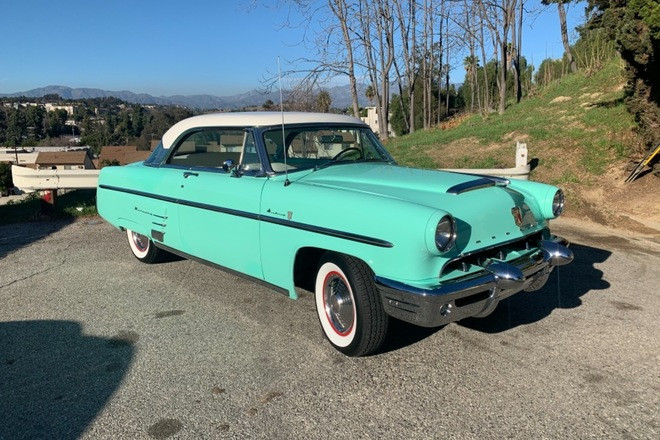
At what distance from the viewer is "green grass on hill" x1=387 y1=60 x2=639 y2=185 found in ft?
32.0

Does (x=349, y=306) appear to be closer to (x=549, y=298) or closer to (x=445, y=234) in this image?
(x=445, y=234)

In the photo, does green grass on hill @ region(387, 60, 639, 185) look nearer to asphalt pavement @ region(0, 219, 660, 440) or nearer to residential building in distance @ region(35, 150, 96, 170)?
asphalt pavement @ region(0, 219, 660, 440)

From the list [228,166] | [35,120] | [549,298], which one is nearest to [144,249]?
[228,166]

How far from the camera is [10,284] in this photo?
5125mm

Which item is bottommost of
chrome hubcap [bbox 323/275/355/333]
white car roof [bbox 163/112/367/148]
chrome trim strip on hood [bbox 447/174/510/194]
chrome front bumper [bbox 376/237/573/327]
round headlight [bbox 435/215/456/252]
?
chrome hubcap [bbox 323/275/355/333]

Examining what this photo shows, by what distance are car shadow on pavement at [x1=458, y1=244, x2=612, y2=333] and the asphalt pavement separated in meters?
0.02

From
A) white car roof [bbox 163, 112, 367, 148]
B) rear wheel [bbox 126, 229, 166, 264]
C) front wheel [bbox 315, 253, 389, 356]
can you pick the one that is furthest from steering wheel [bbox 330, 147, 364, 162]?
rear wheel [bbox 126, 229, 166, 264]

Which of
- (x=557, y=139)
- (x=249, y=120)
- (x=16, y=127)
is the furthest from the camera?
(x=16, y=127)

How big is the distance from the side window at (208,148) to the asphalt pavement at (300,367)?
1198mm

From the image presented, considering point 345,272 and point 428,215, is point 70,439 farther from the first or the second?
point 428,215

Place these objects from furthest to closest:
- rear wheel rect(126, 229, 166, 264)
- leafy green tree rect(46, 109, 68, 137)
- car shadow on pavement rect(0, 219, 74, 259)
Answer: leafy green tree rect(46, 109, 68, 137) < car shadow on pavement rect(0, 219, 74, 259) < rear wheel rect(126, 229, 166, 264)

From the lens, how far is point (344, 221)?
324 centimetres

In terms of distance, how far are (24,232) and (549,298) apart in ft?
23.0

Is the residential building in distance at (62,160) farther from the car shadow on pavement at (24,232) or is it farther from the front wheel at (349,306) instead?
the front wheel at (349,306)
